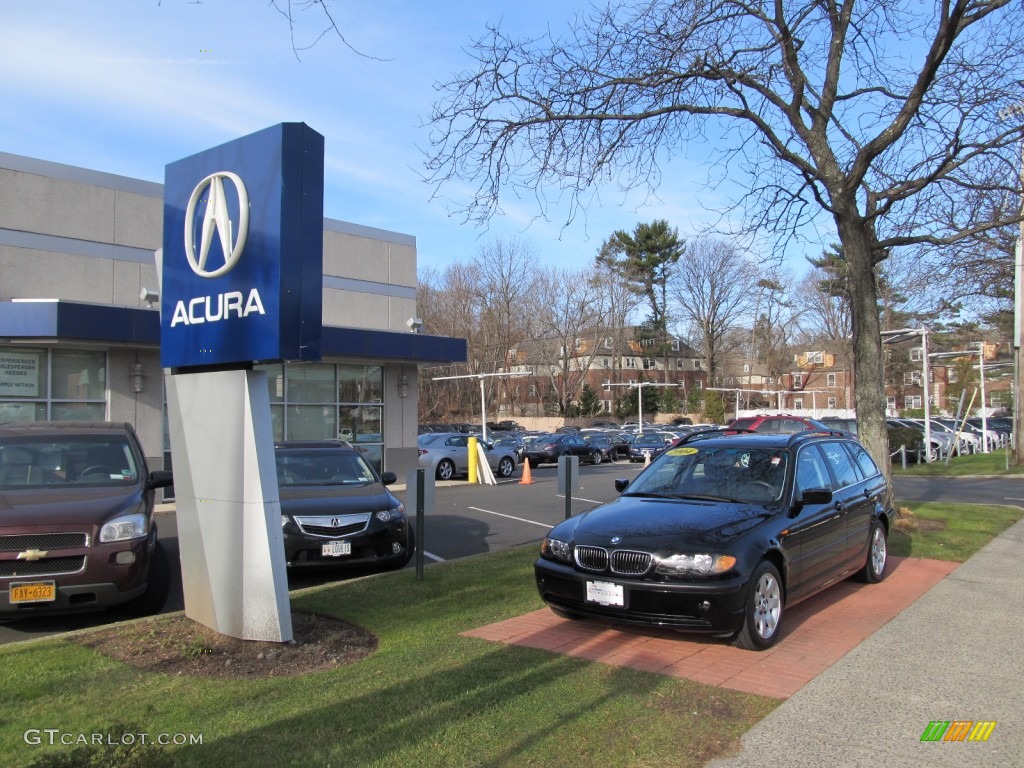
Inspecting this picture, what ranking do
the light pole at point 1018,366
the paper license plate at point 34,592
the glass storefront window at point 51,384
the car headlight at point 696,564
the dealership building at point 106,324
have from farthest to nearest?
the light pole at point 1018,366 < the glass storefront window at point 51,384 < the dealership building at point 106,324 < the paper license plate at point 34,592 < the car headlight at point 696,564

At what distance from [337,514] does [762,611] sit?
4718mm

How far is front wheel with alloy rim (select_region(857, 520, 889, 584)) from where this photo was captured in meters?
8.12

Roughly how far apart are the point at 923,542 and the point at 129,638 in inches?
375

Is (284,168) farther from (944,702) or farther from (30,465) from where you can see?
(944,702)

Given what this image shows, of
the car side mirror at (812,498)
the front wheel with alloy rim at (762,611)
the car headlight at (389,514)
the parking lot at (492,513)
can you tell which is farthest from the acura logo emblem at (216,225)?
the car side mirror at (812,498)

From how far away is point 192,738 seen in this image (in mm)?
4043

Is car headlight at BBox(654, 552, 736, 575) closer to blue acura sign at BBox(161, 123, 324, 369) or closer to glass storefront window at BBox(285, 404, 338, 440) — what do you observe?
blue acura sign at BBox(161, 123, 324, 369)

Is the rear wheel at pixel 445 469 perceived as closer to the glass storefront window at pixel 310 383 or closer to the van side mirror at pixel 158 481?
the glass storefront window at pixel 310 383

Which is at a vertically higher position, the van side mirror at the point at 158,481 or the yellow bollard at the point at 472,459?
the van side mirror at the point at 158,481

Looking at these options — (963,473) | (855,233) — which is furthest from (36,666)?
(963,473)

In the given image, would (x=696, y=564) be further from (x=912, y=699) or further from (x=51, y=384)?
(x=51, y=384)

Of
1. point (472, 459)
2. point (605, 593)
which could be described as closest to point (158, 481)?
point (605, 593)

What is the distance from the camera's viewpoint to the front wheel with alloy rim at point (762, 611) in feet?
18.4

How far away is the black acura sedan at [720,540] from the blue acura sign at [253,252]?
8.47 ft
